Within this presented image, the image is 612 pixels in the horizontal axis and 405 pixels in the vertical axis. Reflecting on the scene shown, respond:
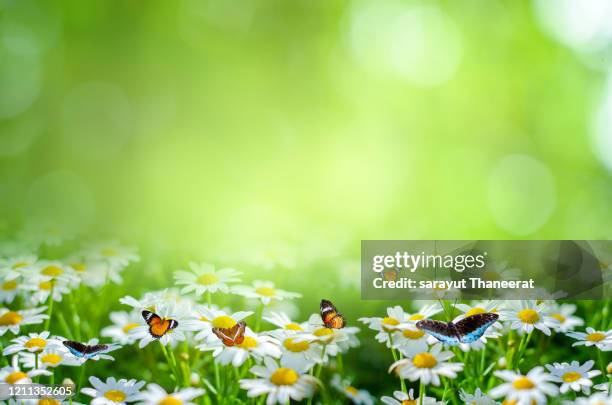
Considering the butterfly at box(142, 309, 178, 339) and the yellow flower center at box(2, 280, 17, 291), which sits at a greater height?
the yellow flower center at box(2, 280, 17, 291)

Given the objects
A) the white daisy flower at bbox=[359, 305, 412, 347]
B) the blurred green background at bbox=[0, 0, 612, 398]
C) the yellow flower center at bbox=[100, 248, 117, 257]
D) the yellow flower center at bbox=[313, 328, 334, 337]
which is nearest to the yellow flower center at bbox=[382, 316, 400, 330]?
the white daisy flower at bbox=[359, 305, 412, 347]

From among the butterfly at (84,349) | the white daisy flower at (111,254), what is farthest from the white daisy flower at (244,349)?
the white daisy flower at (111,254)

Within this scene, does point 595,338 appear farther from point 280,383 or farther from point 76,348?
point 76,348

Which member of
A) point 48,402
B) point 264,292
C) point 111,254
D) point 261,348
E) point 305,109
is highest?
point 305,109

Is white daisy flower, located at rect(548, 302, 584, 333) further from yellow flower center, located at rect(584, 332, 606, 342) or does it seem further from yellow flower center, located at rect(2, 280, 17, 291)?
yellow flower center, located at rect(2, 280, 17, 291)

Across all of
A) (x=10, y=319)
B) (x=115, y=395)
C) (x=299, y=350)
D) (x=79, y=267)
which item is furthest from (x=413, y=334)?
(x=79, y=267)

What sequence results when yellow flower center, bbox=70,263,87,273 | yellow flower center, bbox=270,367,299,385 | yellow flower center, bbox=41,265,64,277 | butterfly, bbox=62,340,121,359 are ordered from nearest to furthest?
1. yellow flower center, bbox=270,367,299,385
2. butterfly, bbox=62,340,121,359
3. yellow flower center, bbox=41,265,64,277
4. yellow flower center, bbox=70,263,87,273

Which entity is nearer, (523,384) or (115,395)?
(523,384)
